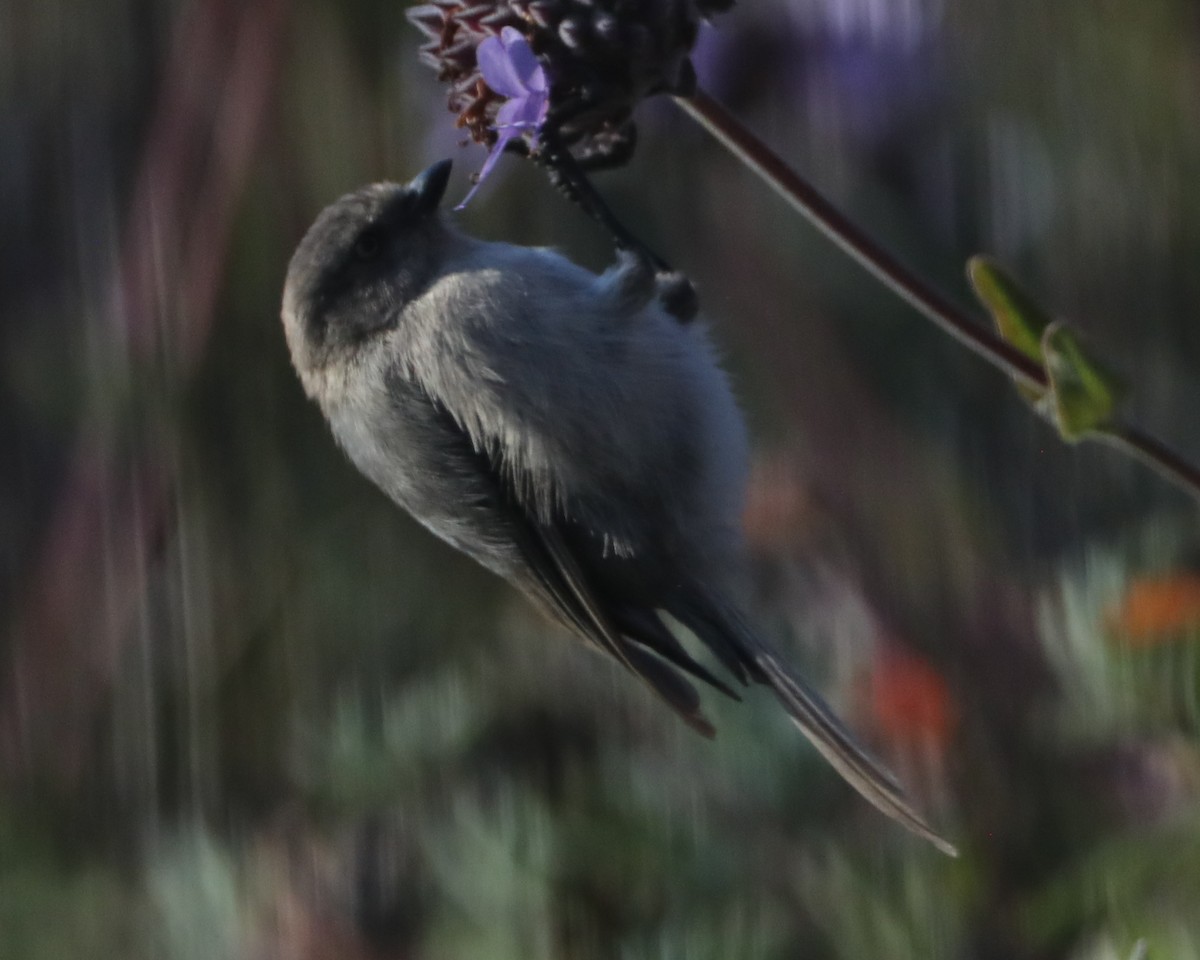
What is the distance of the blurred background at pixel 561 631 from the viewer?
5.29ft

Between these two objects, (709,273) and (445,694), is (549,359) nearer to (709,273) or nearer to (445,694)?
(445,694)

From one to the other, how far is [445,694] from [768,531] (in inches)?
18.1

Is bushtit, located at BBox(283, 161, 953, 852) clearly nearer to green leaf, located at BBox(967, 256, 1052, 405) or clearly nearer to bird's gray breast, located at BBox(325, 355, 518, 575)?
bird's gray breast, located at BBox(325, 355, 518, 575)

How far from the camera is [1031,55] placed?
2.31m

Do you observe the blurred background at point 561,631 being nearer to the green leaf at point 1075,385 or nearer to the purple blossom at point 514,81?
the green leaf at point 1075,385

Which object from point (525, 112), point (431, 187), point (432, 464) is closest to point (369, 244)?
point (431, 187)

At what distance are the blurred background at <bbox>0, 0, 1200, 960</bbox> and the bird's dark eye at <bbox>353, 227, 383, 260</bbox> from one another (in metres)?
0.20

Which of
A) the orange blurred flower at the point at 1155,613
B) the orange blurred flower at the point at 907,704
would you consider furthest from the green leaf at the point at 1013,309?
the orange blurred flower at the point at 907,704

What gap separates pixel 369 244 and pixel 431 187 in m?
0.09

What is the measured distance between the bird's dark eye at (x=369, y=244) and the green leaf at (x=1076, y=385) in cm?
70

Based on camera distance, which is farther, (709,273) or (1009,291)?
(709,273)

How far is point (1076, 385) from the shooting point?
1.08 m

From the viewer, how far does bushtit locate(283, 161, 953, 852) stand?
145cm

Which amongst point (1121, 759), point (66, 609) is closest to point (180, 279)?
point (66, 609)
